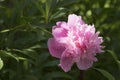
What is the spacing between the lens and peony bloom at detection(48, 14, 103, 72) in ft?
3.81

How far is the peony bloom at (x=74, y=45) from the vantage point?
1.16m

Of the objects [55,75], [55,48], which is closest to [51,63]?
[55,75]

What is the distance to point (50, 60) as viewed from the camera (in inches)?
59.9

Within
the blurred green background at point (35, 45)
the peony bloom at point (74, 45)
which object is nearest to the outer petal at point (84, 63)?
the peony bloom at point (74, 45)

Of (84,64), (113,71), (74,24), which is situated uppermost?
(74,24)

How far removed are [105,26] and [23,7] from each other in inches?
18.0

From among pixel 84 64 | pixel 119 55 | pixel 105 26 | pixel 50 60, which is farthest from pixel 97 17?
pixel 84 64

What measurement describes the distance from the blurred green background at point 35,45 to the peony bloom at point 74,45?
0.11 meters

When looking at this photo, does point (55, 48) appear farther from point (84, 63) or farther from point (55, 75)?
point (55, 75)

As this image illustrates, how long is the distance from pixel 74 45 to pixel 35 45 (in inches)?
12.2

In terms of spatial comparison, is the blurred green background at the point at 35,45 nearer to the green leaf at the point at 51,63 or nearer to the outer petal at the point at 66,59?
the green leaf at the point at 51,63

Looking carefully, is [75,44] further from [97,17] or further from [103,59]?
[97,17]

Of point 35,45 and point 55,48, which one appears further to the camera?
point 35,45

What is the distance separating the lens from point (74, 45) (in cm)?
116
